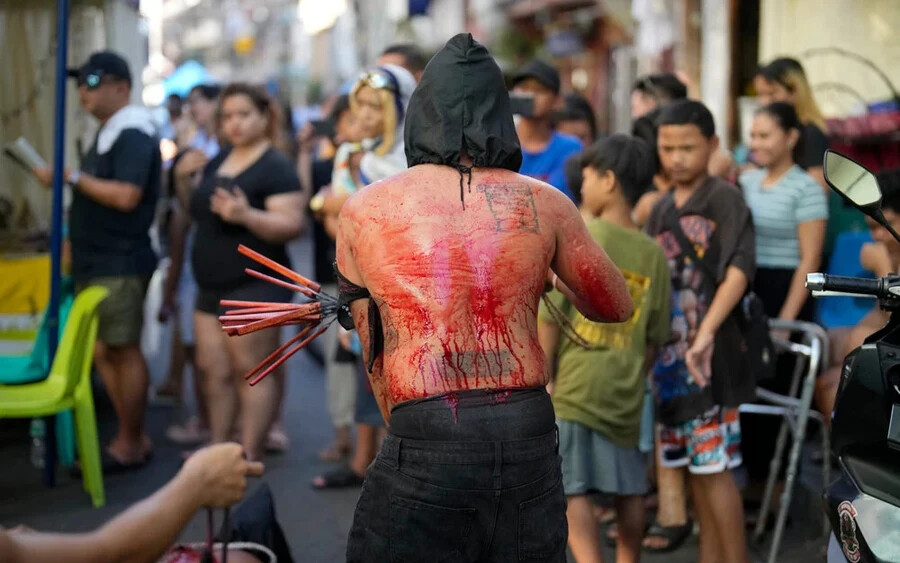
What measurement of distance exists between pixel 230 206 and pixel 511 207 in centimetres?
330

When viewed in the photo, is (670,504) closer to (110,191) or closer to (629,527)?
(629,527)

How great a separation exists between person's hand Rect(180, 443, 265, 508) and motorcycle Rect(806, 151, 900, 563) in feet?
4.61

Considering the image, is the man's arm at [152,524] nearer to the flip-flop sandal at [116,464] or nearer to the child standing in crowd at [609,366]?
the child standing in crowd at [609,366]

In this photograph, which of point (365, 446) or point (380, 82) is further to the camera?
point (365, 446)

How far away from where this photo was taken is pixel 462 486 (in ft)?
9.07

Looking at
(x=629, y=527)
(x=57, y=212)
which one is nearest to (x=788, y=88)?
(x=629, y=527)

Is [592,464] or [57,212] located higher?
[57,212]

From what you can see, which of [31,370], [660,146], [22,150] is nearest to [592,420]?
[660,146]

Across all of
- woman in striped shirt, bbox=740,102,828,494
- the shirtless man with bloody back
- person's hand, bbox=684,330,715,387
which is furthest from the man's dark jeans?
woman in striped shirt, bbox=740,102,828,494

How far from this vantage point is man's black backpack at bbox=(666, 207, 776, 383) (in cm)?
468

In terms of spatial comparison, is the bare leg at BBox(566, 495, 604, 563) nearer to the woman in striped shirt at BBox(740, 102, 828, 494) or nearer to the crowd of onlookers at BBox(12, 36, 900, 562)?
the crowd of onlookers at BBox(12, 36, 900, 562)

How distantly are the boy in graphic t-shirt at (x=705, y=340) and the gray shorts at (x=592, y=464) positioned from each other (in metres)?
0.45

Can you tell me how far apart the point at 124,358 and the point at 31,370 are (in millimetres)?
672

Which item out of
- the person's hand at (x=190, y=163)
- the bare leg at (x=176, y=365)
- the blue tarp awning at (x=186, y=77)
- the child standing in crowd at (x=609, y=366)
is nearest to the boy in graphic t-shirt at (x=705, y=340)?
the child standing in crowd at (x=609, y=366)
